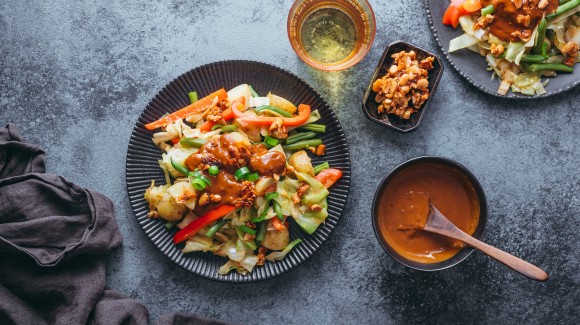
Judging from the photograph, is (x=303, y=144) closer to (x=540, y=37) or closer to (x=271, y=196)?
(x=271, y=196)

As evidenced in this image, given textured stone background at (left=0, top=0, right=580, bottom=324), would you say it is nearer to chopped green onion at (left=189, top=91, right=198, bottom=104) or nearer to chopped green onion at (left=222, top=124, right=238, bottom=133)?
chopped green onion at (left=189, top=91, right=198, bottom=104)

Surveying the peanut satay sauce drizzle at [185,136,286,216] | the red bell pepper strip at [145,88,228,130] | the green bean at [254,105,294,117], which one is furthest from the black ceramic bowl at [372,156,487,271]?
the red bell pepper strip at [145,88,228,130]

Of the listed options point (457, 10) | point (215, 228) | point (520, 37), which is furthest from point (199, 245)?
point (520, 37)

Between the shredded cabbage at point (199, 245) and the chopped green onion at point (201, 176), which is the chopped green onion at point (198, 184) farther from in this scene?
the shredded cabbage at point (199, 245)

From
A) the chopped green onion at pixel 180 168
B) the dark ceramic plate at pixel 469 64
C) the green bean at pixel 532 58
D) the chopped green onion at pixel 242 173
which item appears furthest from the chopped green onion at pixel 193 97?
the green bean at pixel 532 58

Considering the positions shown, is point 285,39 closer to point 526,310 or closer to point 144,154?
point 144,154

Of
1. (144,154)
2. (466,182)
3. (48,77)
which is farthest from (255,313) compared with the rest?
(48,77)

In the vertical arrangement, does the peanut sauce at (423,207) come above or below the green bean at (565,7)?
below
